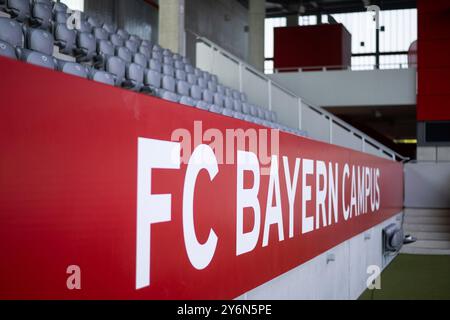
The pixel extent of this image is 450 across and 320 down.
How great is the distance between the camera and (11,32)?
13.9 ft

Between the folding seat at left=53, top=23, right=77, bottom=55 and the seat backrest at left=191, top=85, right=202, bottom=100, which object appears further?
the seat backrest at left=191, top=85, right=202, bottom=100

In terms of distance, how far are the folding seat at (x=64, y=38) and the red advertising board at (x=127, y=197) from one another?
3.22 meters

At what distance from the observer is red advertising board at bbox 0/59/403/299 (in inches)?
50.3

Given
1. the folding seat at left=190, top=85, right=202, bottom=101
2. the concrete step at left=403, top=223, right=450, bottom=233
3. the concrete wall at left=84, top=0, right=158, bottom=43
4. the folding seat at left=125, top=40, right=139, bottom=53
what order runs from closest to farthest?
the folding seat at left=125, top=40, right=139, bottom=53 < the folding seat at left=190, top=85, right=202, bottom=101 < the concrete step at left=403, top=223, right=450, bottom=233 < the concrete wall at left=84, top=0, right=158, bottom=43

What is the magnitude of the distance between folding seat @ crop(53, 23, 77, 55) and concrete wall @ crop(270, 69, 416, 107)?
9.76 meters

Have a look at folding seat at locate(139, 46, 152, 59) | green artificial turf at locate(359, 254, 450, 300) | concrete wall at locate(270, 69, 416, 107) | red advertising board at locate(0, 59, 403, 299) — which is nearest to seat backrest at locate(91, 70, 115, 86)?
red advertising board at locate(0, 59, 403, 299)

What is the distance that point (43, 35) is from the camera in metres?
4.69

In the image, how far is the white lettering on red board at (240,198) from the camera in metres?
1.78

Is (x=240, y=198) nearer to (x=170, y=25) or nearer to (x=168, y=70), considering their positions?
(x=168, y=70)

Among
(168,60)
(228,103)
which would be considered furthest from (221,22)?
(168,60)

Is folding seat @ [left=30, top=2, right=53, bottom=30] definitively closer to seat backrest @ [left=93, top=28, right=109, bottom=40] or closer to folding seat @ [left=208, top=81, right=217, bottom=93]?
seat backrest @ [left=93, top=28, right=109, bottom=40]

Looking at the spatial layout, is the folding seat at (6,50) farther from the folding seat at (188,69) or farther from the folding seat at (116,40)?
the folding seat at (188,69)

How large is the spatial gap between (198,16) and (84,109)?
56.4ft

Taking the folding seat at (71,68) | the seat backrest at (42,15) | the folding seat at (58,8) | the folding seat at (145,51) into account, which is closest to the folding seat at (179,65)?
the folding seat at (145,51)
